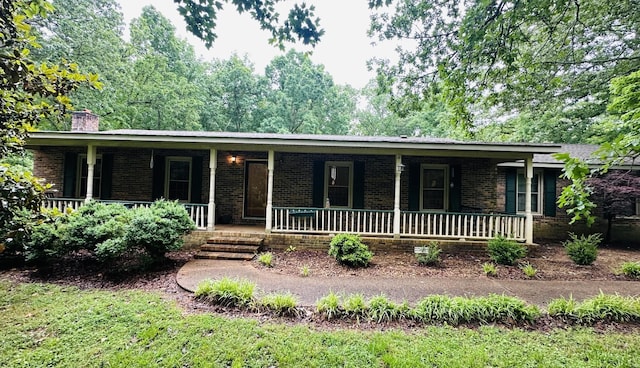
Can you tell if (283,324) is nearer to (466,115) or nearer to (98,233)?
(98,233)

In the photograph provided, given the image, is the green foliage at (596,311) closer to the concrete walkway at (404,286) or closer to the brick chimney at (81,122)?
the concrete walkway at (404,286)

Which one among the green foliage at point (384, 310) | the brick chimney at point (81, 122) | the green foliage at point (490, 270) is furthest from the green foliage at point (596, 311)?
the brick chimney at point (81, 122)

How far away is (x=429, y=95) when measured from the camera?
5965 millimetres

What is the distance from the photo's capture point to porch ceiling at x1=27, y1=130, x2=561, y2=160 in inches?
290

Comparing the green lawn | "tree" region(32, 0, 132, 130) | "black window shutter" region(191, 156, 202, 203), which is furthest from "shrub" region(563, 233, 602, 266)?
"tree" region(32, 0, 132, 130)

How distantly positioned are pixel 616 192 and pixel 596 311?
7363mm

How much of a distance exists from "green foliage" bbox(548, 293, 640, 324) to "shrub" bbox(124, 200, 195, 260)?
6.82 m

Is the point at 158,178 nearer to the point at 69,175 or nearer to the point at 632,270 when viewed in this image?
the point at 69,175

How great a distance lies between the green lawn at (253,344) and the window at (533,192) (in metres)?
7.25

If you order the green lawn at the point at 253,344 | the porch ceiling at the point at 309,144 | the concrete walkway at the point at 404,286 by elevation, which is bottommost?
the green lawn at the point at 253,344

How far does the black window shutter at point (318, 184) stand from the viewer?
9375 millimetres

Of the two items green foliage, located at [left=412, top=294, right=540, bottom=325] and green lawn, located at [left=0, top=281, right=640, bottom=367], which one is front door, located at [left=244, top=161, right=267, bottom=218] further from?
green foliage, located at [left=412, top=294, right=540, bottom=325]

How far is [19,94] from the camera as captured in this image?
2.70 meters

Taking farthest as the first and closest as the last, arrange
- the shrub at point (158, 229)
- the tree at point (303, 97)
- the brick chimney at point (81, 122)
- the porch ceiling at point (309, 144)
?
the tree at point (303, 97) < the brick chimney at point (81, 122) < the porch ceiling at point (309, 144) < the shrub at point (158, 229)
